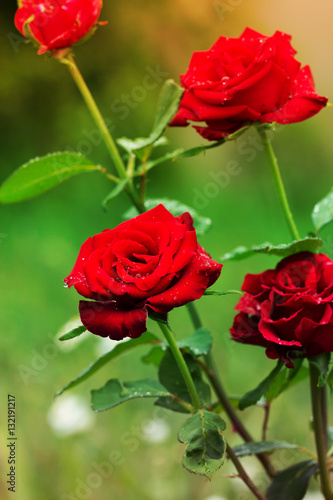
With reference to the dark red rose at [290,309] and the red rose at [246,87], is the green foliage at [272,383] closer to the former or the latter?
the dark red rose at [290,309]

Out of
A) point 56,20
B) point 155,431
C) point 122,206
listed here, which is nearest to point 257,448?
point 56,20

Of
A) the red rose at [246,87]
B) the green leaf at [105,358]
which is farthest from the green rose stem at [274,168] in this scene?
the green leaf at [105,358]

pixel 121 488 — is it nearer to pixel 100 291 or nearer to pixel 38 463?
pixel 38 463

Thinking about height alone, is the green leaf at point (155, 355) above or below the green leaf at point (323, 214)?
below

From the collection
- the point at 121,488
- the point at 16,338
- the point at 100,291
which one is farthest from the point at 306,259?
the point at 16,338

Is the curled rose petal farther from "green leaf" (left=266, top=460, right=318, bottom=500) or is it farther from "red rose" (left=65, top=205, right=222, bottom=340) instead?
"green leaf" (left=266, top=460, right=318, bottom=500)

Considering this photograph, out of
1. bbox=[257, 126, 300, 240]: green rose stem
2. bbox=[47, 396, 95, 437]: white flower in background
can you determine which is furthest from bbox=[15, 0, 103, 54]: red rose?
bbox=[47, 396, 95, 437]: white flower in background

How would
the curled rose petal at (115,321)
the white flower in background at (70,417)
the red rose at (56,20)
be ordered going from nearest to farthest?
the curled rose petal at (115,321)
the red rose at (56,20)
the white flower in background at (70,417)
